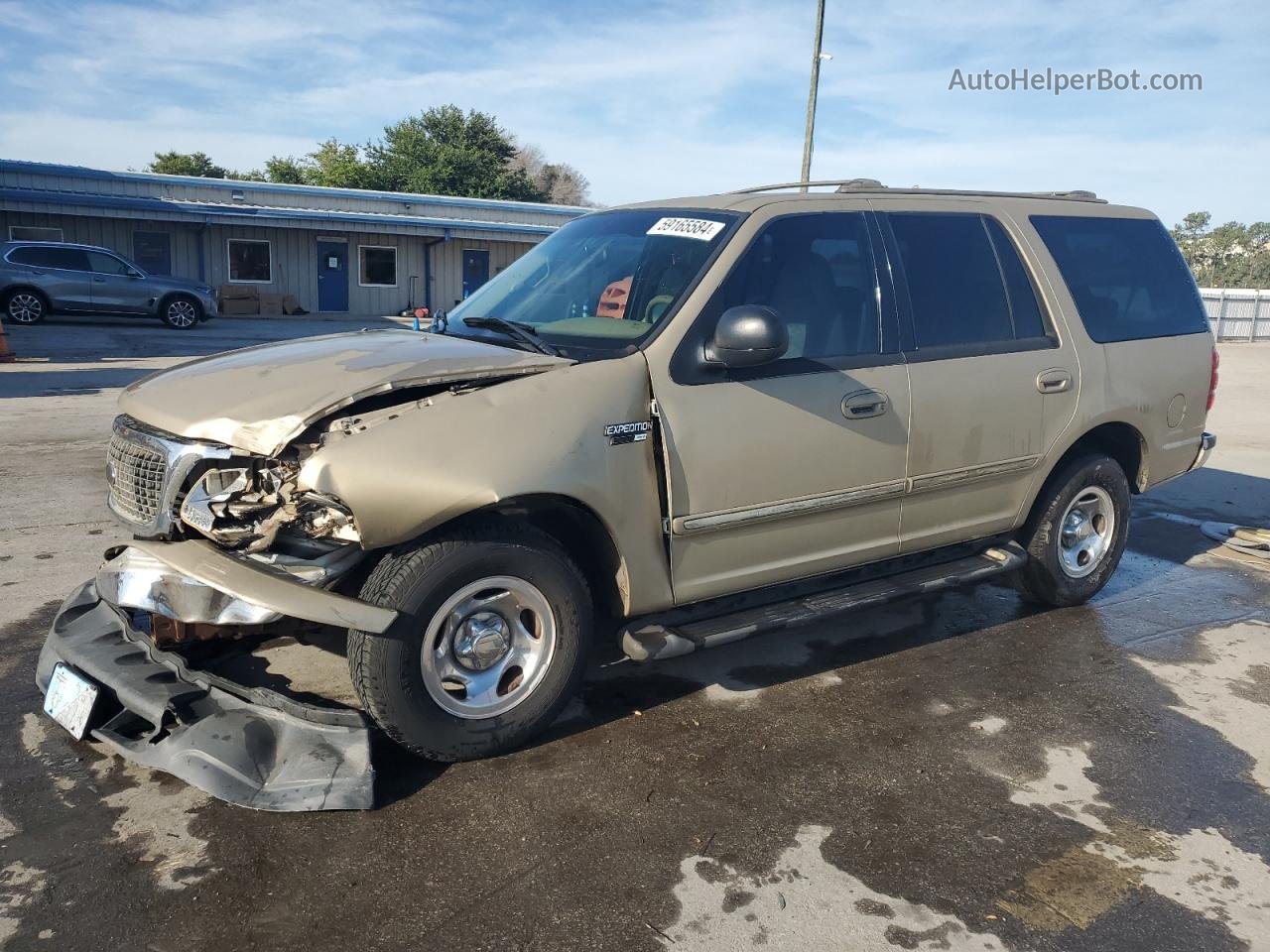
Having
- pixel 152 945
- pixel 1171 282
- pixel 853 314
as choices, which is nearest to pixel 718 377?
pixel 853 314

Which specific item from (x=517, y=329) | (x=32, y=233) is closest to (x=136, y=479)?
(x=517, y=329)

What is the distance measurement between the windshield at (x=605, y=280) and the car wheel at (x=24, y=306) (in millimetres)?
18199

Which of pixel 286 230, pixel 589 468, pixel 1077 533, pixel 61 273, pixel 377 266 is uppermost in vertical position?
pixel 286 230

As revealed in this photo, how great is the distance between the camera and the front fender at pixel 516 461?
3.12 metres

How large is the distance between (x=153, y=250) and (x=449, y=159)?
74.8ft

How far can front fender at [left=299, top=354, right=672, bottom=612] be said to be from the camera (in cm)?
312

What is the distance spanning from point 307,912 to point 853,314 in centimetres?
302

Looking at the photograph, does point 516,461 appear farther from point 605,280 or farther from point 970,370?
point 970,370

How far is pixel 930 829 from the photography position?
10.8 ft

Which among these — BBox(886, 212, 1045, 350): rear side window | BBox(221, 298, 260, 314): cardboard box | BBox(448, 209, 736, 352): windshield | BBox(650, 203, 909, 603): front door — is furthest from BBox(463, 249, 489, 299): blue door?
BBox(650, 203, 909, 603): front door

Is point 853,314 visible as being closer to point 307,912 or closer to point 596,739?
point 596,739

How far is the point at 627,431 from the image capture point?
11.7ft

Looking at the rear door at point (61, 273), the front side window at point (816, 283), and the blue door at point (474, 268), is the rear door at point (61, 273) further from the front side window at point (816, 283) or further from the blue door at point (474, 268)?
the front side window at point (816, 283)

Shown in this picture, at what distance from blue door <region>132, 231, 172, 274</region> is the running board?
26.0 m
